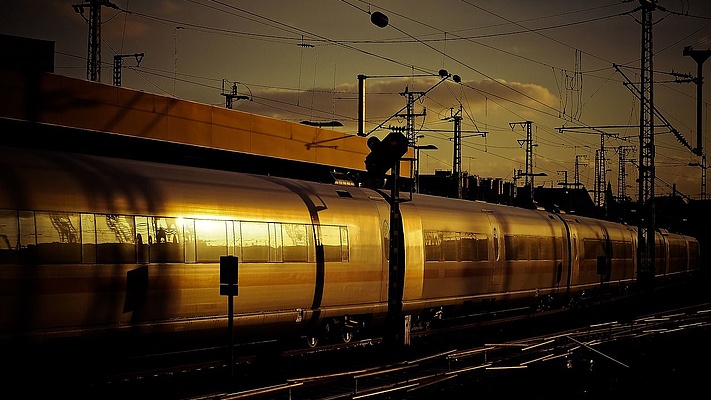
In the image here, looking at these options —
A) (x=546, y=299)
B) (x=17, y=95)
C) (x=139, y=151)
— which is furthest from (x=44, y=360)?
(x=546, y=299)

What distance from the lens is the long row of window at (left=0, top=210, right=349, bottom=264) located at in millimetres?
13609

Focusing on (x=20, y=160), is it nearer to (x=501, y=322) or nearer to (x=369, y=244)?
(x=369, y=244)

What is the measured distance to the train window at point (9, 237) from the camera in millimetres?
13227

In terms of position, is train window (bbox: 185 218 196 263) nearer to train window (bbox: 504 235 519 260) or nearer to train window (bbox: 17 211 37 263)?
train window (bbox: 17 211 37 263)

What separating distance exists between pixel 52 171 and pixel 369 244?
32.0ft

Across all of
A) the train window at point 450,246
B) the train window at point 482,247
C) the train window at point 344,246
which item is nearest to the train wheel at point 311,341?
the train window at point 344,246

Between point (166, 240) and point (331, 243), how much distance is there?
559 centimetres

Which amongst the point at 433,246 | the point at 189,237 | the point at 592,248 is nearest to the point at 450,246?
the point at 433,246

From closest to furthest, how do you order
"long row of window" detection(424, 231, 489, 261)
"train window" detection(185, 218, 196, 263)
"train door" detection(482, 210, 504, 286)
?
"train window" detection(185, 218, 196, 263) < "long row of window" detection(424, 231, 489, 261) < "train door" detection(482, 210, 504, 286)

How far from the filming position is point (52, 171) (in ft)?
47.4

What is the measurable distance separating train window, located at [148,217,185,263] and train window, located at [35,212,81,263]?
170 cm

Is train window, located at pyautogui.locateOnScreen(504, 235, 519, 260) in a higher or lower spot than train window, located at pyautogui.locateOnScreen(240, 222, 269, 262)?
lower

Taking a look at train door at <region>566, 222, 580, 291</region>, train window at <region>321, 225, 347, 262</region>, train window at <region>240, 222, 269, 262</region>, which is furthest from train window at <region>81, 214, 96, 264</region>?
train door at <region>566, 222, 580, 291</region>

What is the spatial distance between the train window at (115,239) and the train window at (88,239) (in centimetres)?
9
